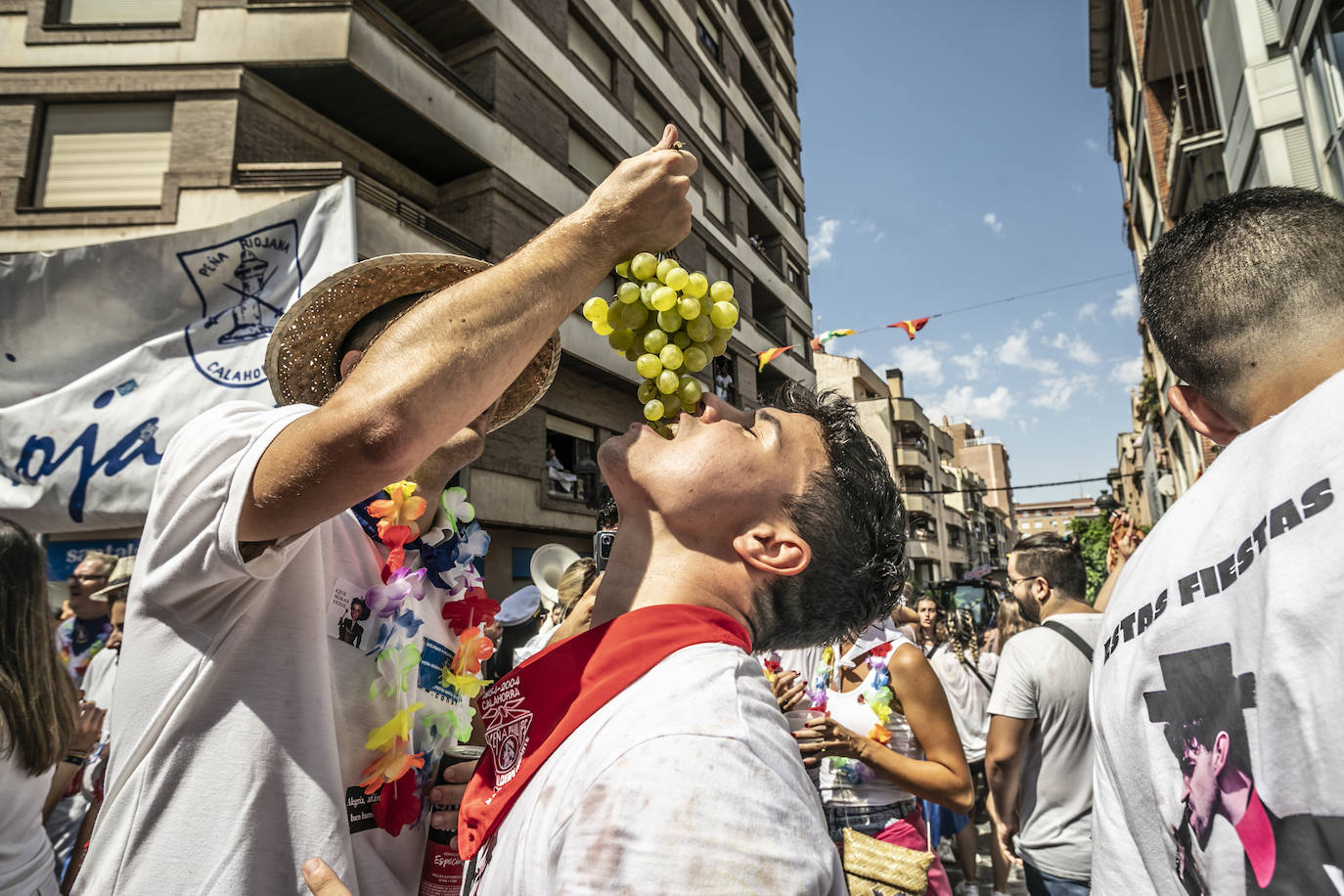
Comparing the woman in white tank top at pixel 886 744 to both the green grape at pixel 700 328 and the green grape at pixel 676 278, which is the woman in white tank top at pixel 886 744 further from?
the green grape at pixel 676 278

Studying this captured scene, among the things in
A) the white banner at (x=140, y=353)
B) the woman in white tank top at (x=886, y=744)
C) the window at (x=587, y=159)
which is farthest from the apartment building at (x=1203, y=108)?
the window at (x=587, y=159)

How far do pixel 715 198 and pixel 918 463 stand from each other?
3001 centimetres

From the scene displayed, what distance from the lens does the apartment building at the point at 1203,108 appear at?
7535mm

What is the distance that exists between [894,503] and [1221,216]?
1011 millimetres

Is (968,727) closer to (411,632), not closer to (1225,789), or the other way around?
(1225,789)

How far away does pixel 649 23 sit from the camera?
66.5ft

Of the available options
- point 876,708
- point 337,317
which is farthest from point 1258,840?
point 876,708

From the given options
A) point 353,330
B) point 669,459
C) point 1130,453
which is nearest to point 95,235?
point 353,330

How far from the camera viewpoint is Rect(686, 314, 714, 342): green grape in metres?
1.71

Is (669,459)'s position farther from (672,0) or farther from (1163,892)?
(672,0)

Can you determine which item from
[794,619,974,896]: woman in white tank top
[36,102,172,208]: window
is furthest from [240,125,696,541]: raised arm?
[36,102,172,208]: window

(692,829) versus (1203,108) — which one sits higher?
(1203,108)

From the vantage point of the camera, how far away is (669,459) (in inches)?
67.8

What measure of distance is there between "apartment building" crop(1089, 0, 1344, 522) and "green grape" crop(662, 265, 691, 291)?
865 cm
